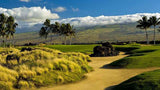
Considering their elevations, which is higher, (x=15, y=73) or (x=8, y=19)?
(x=8, y=19)

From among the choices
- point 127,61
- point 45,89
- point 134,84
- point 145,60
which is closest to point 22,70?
point 45,89

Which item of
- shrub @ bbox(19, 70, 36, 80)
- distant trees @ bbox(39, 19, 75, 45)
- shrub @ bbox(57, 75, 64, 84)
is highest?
distant trees @ bbox(39, 19, 75, 45)

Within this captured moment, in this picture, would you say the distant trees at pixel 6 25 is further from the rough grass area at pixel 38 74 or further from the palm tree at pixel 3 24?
the rough grass area at pixel 38 74

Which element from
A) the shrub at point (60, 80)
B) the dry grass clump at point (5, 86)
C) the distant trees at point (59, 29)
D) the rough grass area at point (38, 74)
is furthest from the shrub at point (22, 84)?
the distant trees at point (59, 29)

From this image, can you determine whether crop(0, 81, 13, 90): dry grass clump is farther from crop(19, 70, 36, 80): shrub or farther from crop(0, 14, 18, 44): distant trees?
crop(0, 14, 18, 44): distant trees

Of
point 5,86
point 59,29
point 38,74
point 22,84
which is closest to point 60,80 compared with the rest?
point 38,74

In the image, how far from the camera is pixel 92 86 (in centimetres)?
1334

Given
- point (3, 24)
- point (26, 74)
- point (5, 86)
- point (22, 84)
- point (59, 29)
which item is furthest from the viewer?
point (59, 29)

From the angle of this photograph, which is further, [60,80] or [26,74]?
[60,80]

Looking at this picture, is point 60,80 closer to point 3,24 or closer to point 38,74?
point 38,74

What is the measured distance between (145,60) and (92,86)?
1083 cm

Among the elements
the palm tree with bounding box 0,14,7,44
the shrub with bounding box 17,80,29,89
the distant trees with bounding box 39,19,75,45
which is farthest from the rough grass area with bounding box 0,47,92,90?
the distant trees with bounding box 39,19,75,45

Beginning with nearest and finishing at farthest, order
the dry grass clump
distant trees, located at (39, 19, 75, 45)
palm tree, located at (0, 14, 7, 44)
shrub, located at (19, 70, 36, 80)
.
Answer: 1. the dry grass clump
2. shrub, located at (19, 70, 36, 80)
3. palm tree, located at (0, 14, 7, 44)
4. distant trees, located at (39, 19, 75, 45)

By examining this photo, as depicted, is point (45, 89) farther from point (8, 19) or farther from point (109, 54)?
point (8, 19)
